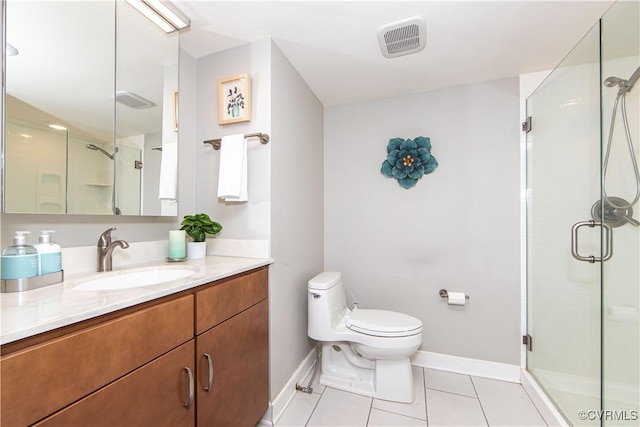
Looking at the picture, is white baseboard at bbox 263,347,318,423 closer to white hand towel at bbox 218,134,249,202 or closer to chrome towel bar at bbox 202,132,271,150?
white hand towel at bbox 218,134,249,202

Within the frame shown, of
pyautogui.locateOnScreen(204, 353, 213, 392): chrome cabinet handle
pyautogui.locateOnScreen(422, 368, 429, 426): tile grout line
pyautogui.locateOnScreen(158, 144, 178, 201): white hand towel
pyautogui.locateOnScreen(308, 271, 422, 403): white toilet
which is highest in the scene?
pyautogui.locateOnScreen(158, 144, 178, 201): white hand towel

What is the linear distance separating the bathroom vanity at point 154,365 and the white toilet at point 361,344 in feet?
1.52

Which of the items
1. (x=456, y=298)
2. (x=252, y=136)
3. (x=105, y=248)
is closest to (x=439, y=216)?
(x=456, y=298)

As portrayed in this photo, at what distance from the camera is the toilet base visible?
1615mm

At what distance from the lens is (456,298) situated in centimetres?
190

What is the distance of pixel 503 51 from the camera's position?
1.61m

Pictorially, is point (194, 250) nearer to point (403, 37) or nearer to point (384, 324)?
point (384, 324)

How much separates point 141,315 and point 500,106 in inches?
93.5

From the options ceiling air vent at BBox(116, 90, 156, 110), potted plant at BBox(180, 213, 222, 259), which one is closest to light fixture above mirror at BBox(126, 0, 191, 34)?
ceiling air vent at BBox(116, 90, 156, 110)

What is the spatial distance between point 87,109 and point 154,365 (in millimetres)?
1058

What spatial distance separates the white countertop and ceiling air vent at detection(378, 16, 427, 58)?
4.84 feet

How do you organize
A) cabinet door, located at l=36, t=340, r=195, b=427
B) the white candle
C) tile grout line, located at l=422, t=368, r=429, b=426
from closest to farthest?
cabinet door, located at l=36, t=340, r=195, b=427 → the white candle → tile grout line, located at l=422, t=368, r=429, b=426

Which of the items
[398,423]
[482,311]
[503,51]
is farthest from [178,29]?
[482,311]

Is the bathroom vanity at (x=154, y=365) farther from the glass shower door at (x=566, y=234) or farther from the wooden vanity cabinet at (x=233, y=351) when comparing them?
the glass shower door at (x=566, y=234)
